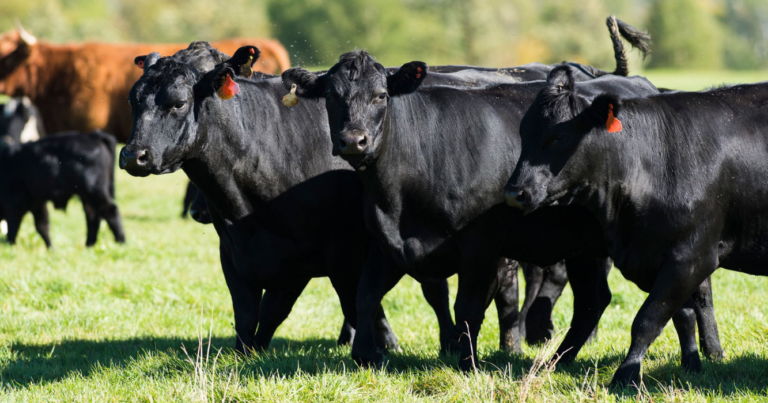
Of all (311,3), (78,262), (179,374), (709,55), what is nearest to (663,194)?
(179,374)

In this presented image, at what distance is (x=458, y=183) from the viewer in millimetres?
4805

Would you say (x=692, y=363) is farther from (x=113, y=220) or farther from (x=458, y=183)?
(x=113, y=220)

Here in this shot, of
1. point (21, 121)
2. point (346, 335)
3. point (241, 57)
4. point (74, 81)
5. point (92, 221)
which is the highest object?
point (74, 81)

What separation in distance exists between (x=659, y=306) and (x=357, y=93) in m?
1.98

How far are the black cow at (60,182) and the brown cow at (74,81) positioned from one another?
4.05 meters

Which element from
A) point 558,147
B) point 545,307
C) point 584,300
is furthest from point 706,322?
point 558,147

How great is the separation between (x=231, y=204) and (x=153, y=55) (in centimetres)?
112

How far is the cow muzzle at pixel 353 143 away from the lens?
4363 mm

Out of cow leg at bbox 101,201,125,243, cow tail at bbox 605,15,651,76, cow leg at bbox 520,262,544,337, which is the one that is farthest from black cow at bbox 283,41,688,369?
cow leg at bbox 101,201,125,243

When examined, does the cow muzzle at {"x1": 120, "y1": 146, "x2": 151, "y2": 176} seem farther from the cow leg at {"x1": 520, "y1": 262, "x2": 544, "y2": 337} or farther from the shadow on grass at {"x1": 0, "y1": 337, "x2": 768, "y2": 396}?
the cow leg at {"x1": 520, "y1": 262, "x2": 544, "y2": 337}

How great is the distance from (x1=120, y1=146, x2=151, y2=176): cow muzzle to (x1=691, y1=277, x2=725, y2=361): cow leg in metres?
3.43

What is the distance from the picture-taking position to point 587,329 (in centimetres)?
540

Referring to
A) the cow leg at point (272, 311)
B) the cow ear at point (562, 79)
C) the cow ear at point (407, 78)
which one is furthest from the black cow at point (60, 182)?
the cow ear at point (562, 79)

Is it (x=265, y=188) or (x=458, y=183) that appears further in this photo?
(x=265, y=188)
